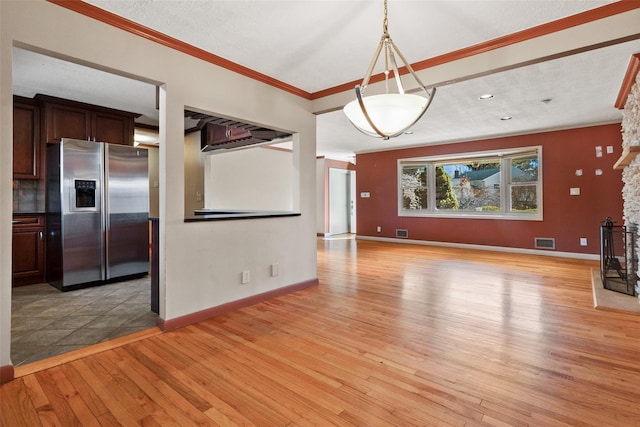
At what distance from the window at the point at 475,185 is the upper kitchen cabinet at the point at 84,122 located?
5951 mm

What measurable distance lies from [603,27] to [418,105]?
1631 mm

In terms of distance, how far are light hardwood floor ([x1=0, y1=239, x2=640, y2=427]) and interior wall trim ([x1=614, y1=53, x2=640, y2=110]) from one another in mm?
2409

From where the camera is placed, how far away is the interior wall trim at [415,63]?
2172 mm

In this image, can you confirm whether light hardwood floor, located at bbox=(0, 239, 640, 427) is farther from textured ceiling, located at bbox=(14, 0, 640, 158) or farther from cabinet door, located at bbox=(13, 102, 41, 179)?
cabinet door, located at bbox=(13, 102, 41, 179)

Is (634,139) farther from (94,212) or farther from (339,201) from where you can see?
(339,201)

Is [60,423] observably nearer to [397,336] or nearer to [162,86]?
[397,336]

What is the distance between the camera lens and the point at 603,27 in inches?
88.5

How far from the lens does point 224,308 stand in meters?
3.04

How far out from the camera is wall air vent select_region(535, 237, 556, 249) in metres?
6.11

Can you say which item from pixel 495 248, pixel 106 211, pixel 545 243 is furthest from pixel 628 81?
pixel 106 211

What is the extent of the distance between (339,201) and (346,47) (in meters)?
7.38

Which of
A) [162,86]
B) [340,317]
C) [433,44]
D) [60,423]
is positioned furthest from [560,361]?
[162,86]

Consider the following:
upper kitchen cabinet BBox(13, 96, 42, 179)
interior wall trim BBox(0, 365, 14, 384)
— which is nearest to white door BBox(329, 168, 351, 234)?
upper kitchen cabinet BBox(13, 96, 42, 179)

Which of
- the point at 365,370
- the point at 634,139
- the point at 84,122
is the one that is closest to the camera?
the point at 365,370
